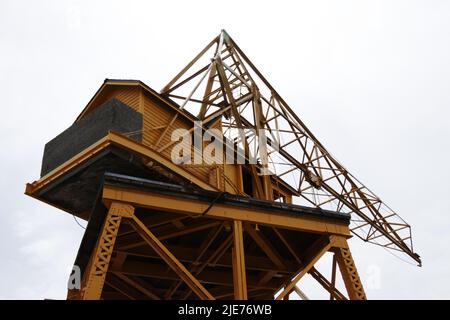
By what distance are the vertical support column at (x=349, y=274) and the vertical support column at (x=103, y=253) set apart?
746cm

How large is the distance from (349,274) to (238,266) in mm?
4097

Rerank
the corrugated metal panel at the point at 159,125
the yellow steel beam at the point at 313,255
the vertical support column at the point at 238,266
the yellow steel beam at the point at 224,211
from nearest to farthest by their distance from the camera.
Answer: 1. the yellow steel beam at the point at 224,211
2. the vertical support column at the point at 238,266
3. the yellow steel beam at the point at 313,255
4. the corrugated metal panel at the point at 159,125

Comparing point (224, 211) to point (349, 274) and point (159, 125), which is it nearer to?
point (349, 274)

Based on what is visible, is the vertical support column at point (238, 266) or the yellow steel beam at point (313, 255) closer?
the vertical support column at point (238, 266)

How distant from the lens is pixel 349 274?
16562 millimetres

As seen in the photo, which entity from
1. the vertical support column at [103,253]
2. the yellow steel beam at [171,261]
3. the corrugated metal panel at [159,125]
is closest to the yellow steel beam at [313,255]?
the yellow steel beam at [171,261]

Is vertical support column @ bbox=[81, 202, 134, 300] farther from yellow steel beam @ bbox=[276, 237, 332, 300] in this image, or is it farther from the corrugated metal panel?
yellow steel beam @ bbox=[276, 237, 332, 300]

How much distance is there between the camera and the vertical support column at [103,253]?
40.7 feet

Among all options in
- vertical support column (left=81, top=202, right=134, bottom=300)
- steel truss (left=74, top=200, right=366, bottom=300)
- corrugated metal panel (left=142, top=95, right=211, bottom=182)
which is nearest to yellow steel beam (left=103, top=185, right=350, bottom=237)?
steel truss (left=74, top=200, right=366, bottom=300)

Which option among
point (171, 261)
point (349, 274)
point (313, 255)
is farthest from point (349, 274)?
point (171, 261)

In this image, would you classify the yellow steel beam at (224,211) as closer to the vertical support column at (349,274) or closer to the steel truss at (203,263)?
the steel truss at (203,263)
